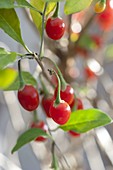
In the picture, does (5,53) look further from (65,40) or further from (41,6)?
(65,40)

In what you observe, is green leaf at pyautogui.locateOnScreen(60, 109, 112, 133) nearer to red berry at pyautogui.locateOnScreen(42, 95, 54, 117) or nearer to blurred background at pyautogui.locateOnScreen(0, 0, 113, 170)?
red berry at pyautogui.locateOnScreen(42, 95, 54, 117)

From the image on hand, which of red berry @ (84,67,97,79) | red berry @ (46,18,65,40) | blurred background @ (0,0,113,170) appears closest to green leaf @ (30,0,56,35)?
red berry @ (46,18,65,40)

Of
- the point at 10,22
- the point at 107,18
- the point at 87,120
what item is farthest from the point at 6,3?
the point at 107,18

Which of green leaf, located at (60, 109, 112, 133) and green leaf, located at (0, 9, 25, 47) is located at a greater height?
green leaf, located at (0, 9, 25, 47)

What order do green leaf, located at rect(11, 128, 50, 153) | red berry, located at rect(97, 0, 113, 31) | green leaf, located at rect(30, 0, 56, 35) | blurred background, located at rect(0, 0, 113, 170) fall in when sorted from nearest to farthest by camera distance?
green leaf, located at rect(30, 0, 56, 35) → green leaf, located at rect(11, 128, 50, 153) → red berry, located at rect(97, 0, 113, 31) → blurred background, located at rect(0, 0, 113, 170)

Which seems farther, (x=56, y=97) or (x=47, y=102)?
(x=47, y=102)

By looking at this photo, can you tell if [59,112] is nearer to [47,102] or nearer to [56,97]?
[56,97]

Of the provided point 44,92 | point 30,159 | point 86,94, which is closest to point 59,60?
point 86,94
